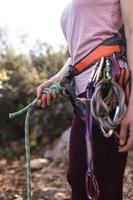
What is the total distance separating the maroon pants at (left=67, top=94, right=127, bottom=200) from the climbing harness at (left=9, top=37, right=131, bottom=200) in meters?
0.04

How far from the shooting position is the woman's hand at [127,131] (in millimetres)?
1983

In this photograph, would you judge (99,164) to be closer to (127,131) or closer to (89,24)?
(127,131)

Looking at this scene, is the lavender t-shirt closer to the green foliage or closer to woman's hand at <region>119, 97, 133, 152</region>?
woman's hand at <region>119, 97, 133, 152</region>

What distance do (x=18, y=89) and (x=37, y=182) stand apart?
2154mm

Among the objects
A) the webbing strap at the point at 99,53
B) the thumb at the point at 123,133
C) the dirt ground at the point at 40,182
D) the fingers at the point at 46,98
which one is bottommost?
the dirt ground at the point at 40,182

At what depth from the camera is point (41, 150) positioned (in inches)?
245

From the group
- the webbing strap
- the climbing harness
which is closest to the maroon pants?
the climbing harness

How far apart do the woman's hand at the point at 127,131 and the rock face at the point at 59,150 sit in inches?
134

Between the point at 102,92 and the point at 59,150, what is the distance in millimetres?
3700

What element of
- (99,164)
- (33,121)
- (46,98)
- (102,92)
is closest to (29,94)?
(33,121)

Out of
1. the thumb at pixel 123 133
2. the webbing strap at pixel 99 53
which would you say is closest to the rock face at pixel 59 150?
the webbing strap at pixel 99 53

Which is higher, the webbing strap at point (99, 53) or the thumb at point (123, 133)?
the webbing strap at point (99, 53)

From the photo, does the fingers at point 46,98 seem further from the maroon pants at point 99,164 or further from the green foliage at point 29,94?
the green foliage at point 29,94

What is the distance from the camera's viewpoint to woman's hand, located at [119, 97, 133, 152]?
1.98m
